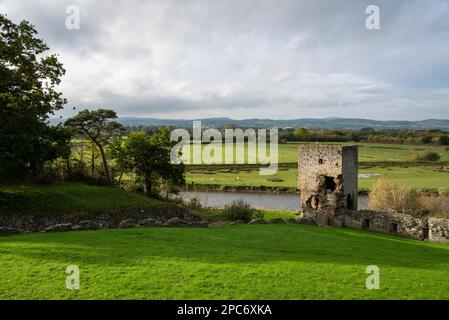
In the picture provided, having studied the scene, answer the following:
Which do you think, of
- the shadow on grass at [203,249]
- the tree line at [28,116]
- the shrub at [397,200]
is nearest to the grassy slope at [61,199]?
the tree line at [28,116]

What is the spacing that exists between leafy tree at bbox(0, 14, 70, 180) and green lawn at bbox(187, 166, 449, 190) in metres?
37.4

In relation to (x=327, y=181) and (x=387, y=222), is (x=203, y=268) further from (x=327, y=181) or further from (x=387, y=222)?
(x=327, y=181)

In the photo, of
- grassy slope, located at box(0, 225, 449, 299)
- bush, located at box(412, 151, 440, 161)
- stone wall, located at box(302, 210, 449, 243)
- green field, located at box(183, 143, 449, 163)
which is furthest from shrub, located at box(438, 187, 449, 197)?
grassy slope, located at box(0, 225, 449, 299)

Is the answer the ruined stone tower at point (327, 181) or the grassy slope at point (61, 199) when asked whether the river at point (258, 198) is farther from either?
the grassy slope at point (61, 199)

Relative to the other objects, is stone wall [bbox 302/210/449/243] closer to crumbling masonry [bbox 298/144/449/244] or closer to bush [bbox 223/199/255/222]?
crumbling masonry [bbox 298/144/449/244]

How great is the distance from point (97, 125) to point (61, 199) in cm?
934

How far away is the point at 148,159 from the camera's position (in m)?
33.4

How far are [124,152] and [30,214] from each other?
49.1 feet

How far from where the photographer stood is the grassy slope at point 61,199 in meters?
19.5

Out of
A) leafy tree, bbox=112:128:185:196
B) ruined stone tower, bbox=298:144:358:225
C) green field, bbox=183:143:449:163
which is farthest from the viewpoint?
green field, bbox=183:143:449:163

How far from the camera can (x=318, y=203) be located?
26.3 meters

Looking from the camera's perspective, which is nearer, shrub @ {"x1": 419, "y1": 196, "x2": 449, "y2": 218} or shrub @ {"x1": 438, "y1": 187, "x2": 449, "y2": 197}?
Result: shrub @ {"x1": 419, "y1": 196, "x2": 449, "y2": 218}

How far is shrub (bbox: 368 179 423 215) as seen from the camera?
37125 millimetres
